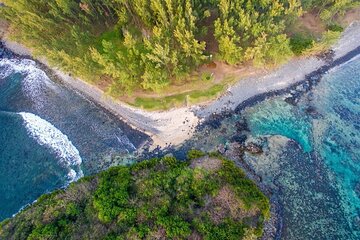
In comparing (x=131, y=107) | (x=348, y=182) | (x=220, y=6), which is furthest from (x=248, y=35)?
(x=348, y=182)

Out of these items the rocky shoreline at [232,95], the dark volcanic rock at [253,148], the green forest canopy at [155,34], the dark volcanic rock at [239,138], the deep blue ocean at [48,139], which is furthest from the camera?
the rocky shoreline at [232,95]

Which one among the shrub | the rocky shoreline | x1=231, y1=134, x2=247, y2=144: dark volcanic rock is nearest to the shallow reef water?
x1=231, y1=134, x2=247, y2=144: dark volcanic rock

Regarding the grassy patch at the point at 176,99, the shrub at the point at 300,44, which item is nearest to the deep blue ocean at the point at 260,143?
the grassy patch at the point at 176,99

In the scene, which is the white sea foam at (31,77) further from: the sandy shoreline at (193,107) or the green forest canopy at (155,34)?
the green forest canopy at (155,34)

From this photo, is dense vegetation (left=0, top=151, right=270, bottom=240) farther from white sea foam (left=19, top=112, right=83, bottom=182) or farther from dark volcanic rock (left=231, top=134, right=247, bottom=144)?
dark volcanic rock (left=231, top=134, right=247, bottom=144)

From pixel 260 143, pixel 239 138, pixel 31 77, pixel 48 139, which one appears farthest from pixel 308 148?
pixel 31 77

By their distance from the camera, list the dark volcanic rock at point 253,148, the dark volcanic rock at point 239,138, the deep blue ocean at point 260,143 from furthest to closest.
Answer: the dark volcanic rock at point 239,138
the dark volcanic rock at point 253,148
the deep blue ocean at point 260,143
